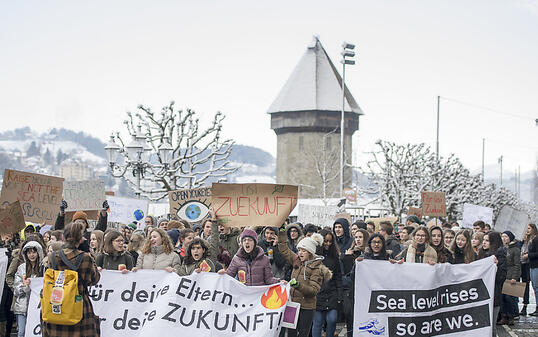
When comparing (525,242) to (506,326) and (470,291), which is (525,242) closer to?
(506,326)

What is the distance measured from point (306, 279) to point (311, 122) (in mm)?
65757

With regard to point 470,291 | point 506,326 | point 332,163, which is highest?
point 332,163

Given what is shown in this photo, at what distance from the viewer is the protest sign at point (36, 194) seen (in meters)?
12.7

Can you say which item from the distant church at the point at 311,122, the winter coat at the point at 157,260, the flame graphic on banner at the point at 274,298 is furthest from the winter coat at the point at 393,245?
the distant church at the point at 311,122

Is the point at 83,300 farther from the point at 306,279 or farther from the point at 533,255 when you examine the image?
the point at 533,255

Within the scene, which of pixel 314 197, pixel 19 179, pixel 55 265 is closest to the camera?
pixel 55 265

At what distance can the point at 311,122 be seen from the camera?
75.1 metres

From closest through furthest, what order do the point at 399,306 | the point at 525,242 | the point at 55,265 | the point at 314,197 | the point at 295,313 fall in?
the point at 55,265 < the point at 295,313 < the point at 399,306 < the point at 525,242 < the point at 314,197

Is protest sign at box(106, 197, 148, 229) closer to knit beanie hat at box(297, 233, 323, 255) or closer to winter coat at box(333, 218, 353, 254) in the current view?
winter coat at box(333, 218, 353, 254)

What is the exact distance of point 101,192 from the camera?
630 inches

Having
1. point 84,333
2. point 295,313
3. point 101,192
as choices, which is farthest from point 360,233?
point 101,192

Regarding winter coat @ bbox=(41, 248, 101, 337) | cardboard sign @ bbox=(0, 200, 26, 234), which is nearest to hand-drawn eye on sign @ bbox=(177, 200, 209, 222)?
cardboard sign @ bbox=(0, 200, 26, 234)

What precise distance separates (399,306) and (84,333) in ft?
12.6

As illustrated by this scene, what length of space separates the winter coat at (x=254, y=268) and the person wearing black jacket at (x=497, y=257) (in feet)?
10.8
